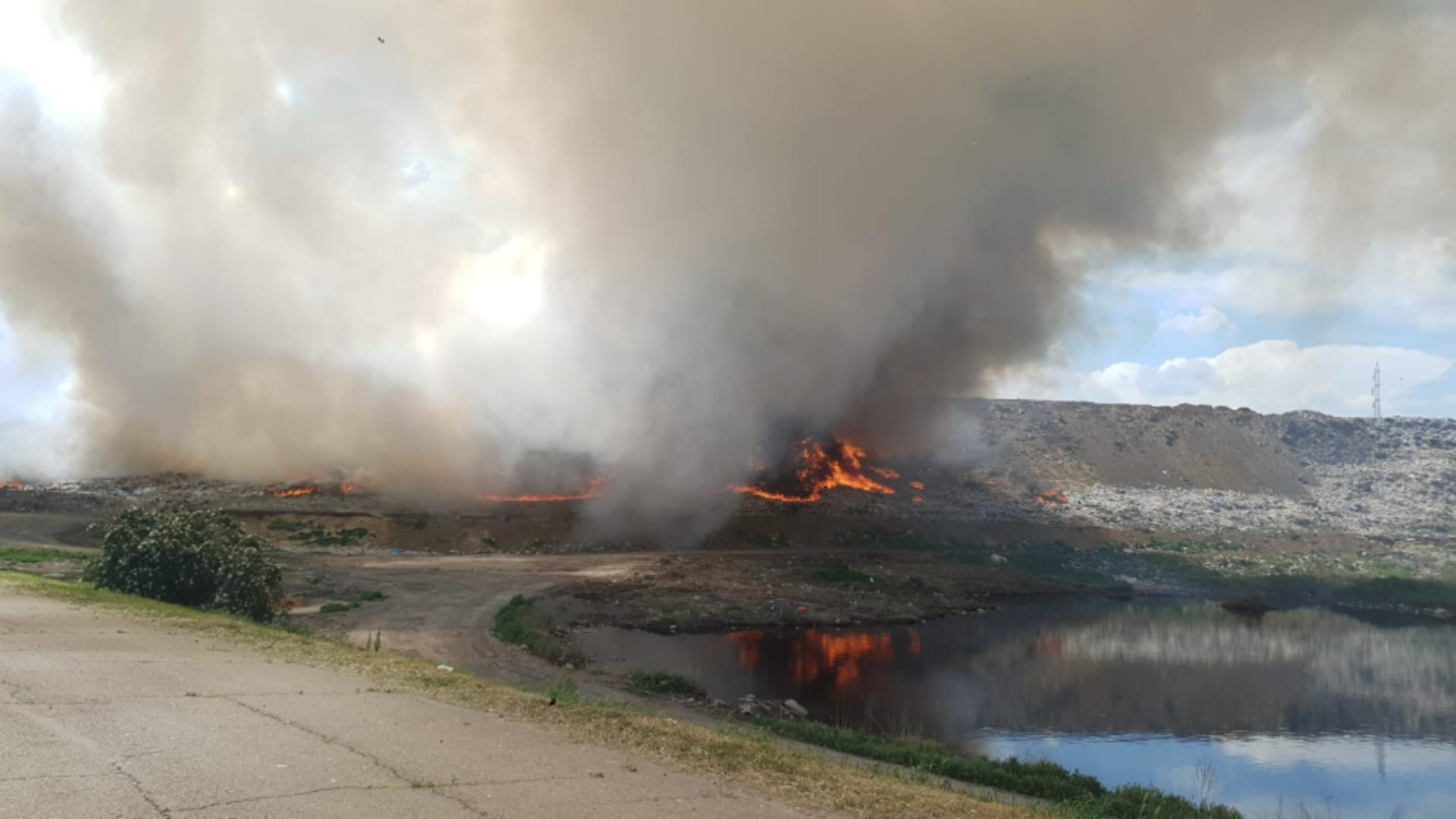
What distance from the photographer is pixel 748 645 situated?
3152cm

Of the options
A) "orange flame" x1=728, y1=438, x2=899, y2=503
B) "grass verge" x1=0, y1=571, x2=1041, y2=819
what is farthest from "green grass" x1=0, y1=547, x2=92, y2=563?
"orange flame" x1=728, y1=438, x2=899, y2=503

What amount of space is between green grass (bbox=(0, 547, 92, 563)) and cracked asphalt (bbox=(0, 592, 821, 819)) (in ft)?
81.9

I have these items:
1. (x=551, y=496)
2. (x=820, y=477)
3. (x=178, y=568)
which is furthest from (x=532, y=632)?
(x=820, y=477)

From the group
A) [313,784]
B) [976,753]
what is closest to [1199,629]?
[976,753]

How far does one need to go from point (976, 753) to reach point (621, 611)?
1770 centimetres

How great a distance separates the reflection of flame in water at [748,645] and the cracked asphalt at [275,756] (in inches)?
668

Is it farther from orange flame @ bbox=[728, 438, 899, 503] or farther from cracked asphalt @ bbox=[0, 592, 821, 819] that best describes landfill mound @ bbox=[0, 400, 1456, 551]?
cracked asphalt @ bbox=[0, 592, 821, 819]

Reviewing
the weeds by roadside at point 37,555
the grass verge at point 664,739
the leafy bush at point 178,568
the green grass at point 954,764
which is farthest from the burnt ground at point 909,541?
the green grass at point 954,764

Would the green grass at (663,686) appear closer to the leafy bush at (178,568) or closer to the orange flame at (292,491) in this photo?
the leafy bush at (178,568)

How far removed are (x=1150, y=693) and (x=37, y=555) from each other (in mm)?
40523

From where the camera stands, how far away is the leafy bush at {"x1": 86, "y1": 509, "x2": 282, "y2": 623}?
860 inches

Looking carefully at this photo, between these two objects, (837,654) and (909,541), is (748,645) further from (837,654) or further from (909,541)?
(909,541)

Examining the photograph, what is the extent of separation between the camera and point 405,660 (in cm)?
1702

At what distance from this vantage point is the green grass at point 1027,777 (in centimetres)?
1481
